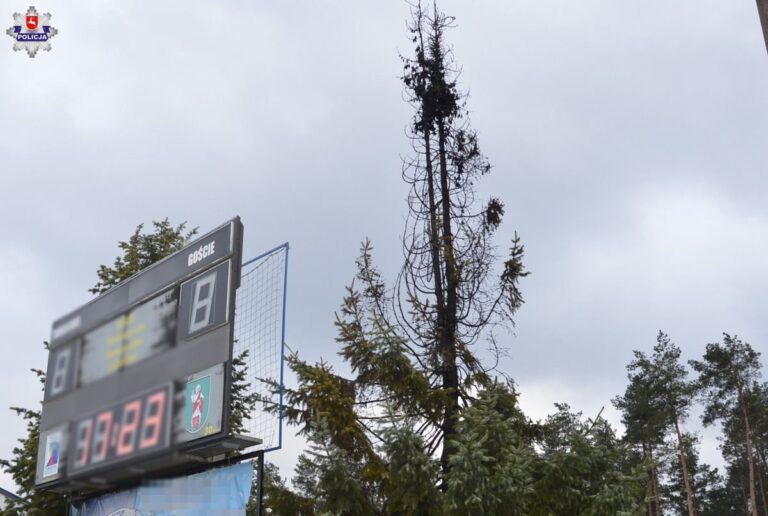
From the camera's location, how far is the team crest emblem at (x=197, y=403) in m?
10.3

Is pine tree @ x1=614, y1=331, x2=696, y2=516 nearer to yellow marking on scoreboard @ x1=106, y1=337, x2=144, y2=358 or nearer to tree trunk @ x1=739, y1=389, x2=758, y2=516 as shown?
tree trunk @ x1=739, y1=389, x2=758, y2=516

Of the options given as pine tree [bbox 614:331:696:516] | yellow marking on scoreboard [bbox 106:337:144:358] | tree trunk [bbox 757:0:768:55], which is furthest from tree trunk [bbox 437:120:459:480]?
pine tree [bbox 614:331:696:516]

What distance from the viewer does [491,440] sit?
40.2 feet

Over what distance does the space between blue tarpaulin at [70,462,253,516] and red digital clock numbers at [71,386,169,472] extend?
0.46 meters

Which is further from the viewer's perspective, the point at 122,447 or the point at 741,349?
the point at 741,349

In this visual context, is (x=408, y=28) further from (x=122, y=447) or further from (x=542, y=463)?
(x=122, y=447)

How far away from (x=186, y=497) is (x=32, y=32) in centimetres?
1174

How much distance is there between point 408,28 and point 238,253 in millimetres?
11560

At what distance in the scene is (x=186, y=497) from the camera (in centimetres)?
599

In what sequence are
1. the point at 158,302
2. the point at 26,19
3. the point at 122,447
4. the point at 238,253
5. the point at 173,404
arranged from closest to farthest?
the point at 173,404, the point at 122,447, the point at 158,302, the point at 238,253, the point at 26,19

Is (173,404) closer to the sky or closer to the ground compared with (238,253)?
closer to the ground

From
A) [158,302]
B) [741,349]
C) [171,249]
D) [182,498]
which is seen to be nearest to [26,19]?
[171,249]

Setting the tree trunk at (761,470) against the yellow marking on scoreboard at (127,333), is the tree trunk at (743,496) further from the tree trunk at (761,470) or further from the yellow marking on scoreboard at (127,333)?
the yellow marking on scoreboard at (127,333)


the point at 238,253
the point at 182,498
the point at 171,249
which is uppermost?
the point at 171,249
